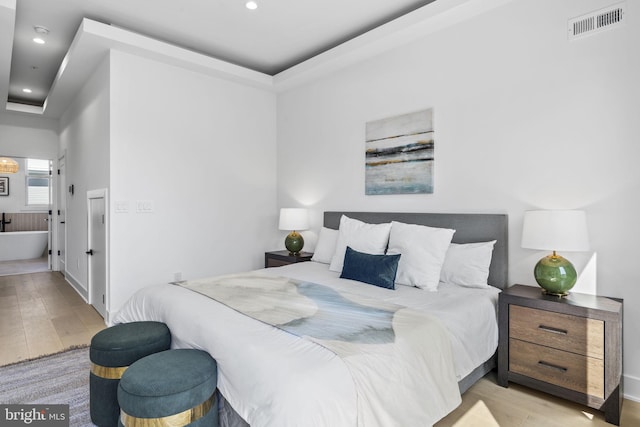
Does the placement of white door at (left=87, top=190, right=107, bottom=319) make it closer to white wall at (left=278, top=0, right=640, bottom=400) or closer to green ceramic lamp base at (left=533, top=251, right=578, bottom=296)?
white wall at (left=278, top=0, right=640, bottom=400)

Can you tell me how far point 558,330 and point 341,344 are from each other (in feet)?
4.99

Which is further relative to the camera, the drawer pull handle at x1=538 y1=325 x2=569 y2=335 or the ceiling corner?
the ceiling corner

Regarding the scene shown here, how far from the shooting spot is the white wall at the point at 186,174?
3.62 m

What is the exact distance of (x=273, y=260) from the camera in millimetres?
4285

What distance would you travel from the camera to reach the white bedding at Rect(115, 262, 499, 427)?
1246mm

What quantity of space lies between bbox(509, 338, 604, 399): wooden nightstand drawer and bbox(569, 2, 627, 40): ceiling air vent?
84.3 inches

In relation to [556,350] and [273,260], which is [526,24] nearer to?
[556,350]

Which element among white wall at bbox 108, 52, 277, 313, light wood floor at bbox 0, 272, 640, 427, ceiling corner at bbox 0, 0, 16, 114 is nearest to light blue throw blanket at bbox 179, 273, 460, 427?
light wood floor at bbox 0, 272, 640, 427

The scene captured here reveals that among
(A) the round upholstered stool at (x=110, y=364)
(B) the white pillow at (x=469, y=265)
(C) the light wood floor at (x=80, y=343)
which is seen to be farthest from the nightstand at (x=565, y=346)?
(A) the round upholstered stool at (x=110, y=364)

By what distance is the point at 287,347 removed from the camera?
1.49 meters

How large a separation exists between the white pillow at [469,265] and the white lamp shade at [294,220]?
1.94 metres

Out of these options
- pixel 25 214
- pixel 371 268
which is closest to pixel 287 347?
pixel 371 268

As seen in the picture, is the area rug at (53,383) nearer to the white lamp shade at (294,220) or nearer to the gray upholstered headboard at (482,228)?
the white lamp shade at (294,220)

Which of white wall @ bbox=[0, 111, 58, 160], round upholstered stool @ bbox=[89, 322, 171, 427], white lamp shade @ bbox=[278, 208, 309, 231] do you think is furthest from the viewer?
white wall @ bbox=[0, 111, 58, 160]
